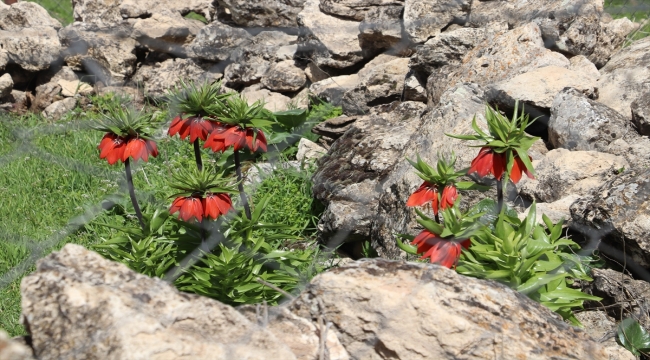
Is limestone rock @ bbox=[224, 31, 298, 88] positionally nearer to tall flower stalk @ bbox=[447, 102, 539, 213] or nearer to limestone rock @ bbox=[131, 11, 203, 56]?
limestone rock @ bbox=[131, 11, 203, 56]

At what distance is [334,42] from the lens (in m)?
3.97

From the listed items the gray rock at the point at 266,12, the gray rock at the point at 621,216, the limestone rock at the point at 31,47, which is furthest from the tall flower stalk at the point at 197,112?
the limestone rock at the point at 31,47

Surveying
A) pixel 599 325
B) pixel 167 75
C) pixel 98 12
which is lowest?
pixel 167 75

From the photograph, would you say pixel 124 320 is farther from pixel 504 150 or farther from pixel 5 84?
pixel 5 84

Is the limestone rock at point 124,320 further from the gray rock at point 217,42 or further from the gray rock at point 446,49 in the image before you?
the gray rock at point 217,42

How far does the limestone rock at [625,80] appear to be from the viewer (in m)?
2.88

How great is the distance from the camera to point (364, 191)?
9.31 ft

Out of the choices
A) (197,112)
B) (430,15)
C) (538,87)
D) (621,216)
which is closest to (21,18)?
(430,15)

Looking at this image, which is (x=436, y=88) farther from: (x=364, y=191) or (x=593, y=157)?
(x=593, y=157)

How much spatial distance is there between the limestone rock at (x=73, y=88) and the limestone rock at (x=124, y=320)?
298 centimetres

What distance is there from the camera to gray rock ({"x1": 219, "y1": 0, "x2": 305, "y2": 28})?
4270 millimetres

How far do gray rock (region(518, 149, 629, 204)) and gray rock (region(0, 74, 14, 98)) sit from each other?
9.00ft

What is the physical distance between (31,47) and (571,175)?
9.60 ft

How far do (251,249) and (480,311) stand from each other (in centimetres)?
83
